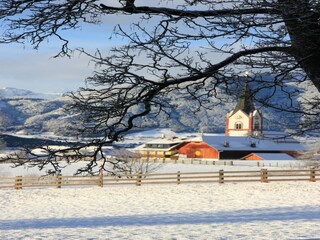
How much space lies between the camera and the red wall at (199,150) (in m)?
79.3

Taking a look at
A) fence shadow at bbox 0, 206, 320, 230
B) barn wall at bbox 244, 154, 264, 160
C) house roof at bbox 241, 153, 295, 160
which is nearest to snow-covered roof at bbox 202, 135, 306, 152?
house roof at bbox 241, 153, 295, 160

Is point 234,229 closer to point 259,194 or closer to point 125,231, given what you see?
point 125,231

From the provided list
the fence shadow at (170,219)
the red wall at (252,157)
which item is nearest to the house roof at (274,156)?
the red wall at (252,157)

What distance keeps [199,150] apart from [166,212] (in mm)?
61026

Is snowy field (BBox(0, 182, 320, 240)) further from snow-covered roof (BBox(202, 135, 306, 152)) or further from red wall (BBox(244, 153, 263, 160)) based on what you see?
snow-covered roof (BBox(202, 135, 306, 152))

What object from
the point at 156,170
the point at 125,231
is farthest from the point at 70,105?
the point at 156,170

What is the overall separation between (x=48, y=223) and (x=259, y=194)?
1277 centimetres

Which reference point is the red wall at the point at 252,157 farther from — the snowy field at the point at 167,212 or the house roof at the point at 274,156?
the snowy field at the point at 167,212

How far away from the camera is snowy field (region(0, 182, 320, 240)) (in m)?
14.0

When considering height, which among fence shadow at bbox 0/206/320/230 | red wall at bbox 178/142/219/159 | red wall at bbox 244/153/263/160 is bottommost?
fence shadow at bbox 0/206/320/230

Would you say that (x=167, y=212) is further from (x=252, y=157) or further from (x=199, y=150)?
(x=199, y=150)

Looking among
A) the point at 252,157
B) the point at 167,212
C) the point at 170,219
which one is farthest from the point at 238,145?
the point at 170,219

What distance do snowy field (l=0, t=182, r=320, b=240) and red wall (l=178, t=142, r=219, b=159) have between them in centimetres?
4630

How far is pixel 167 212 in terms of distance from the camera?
19766mm
